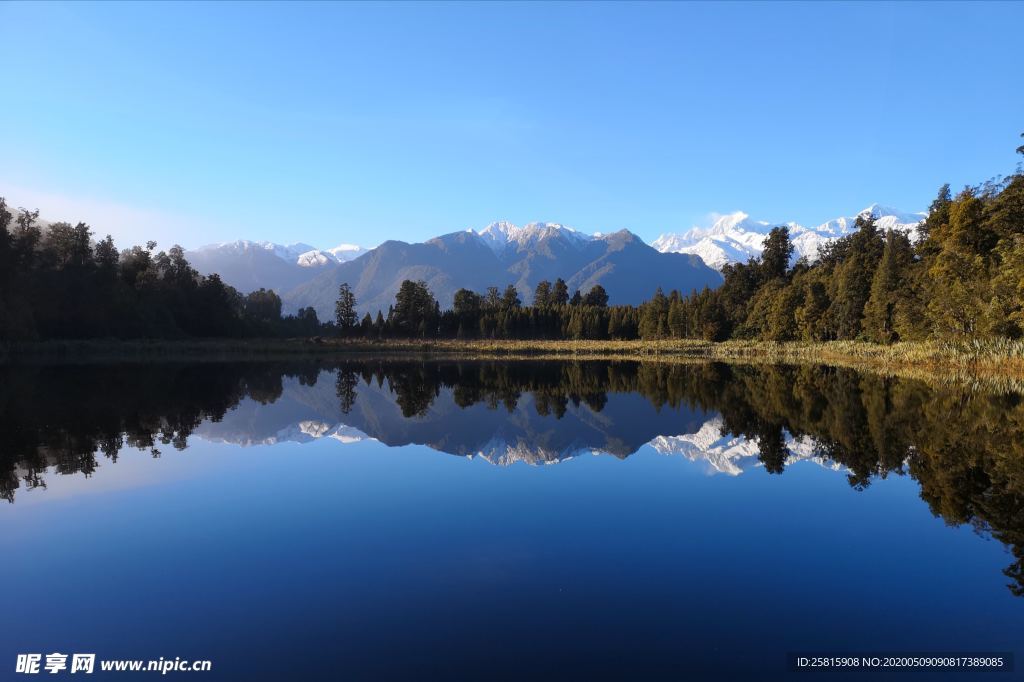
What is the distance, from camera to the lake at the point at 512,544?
666 cm

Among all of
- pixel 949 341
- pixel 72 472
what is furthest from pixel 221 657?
pixel 949 341

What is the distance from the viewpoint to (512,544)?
392 inches

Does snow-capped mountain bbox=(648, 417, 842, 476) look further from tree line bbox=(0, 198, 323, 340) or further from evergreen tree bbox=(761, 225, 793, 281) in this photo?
evergreen tree bbox=(761, 225, 793, 281)

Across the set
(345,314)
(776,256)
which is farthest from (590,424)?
(345,314)

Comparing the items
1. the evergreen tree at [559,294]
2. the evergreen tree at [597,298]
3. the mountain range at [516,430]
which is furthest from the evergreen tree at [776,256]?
the mountain range at [516,430]

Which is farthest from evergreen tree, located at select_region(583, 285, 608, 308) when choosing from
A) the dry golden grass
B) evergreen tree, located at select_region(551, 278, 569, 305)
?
the dry golden grass

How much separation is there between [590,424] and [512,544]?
1412 centimetres

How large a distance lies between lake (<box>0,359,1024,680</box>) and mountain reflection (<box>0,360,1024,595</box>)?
0.18m

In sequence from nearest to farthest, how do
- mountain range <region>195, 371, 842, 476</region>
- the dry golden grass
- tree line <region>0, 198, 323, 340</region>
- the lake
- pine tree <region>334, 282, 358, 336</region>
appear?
the lake
mountain range <region>195, 371, 842, 476</region>
the dry golden grass
tree line <region>0, 198, 323, 340</region>
pine tree <region>334, 282, 358, 336</region>

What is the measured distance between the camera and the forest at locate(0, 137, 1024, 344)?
5506 centimetres

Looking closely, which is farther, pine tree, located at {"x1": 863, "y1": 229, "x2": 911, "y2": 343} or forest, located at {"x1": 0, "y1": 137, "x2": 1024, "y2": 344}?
pine tree, located at {"x1": 863, "y1": 229, "x2": 911, "y2": 343}

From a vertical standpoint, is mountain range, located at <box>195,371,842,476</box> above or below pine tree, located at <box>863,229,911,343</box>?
below

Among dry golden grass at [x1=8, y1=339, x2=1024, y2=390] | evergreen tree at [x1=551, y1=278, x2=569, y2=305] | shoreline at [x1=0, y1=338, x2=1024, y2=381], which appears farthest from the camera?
evergreen tree at [x1=551, y1=278, x2=569, y2=305]

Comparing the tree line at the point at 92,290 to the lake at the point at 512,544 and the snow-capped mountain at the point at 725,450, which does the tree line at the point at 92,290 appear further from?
the snow-capped mountain at the point at 725,450
